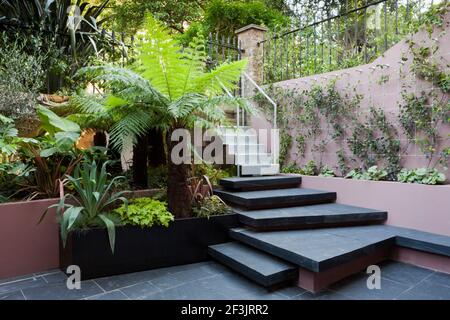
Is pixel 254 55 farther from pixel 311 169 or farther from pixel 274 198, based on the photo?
pixel 274 198

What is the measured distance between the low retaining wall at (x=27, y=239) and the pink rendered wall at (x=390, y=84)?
3.64m

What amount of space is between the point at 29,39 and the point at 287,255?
4.46 meters

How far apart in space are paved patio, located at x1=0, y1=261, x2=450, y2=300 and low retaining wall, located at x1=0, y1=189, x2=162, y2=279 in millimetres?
113

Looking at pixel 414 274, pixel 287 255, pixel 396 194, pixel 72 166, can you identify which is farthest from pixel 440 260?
pixel 72 166

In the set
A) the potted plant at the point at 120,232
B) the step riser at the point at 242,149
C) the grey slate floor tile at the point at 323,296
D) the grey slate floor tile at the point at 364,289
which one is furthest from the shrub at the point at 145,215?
the step riser at the point at 242,149

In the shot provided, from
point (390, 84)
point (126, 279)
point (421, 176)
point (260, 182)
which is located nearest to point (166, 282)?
point (126, 279)

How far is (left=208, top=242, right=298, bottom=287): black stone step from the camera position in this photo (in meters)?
2.65

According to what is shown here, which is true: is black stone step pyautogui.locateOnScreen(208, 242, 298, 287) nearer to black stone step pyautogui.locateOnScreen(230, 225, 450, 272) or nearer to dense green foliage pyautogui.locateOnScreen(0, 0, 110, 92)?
black stone step pyautogui.locateOnScreen(230, 225, 450, 272)

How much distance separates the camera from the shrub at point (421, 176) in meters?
3.48

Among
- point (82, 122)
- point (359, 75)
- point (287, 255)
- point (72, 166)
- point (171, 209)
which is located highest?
point (359, 75)

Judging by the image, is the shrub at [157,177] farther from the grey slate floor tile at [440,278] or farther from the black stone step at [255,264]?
the grey slate floor tile at [440,278]

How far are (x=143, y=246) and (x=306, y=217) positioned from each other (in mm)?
1724

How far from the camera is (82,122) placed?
373 centimetres
